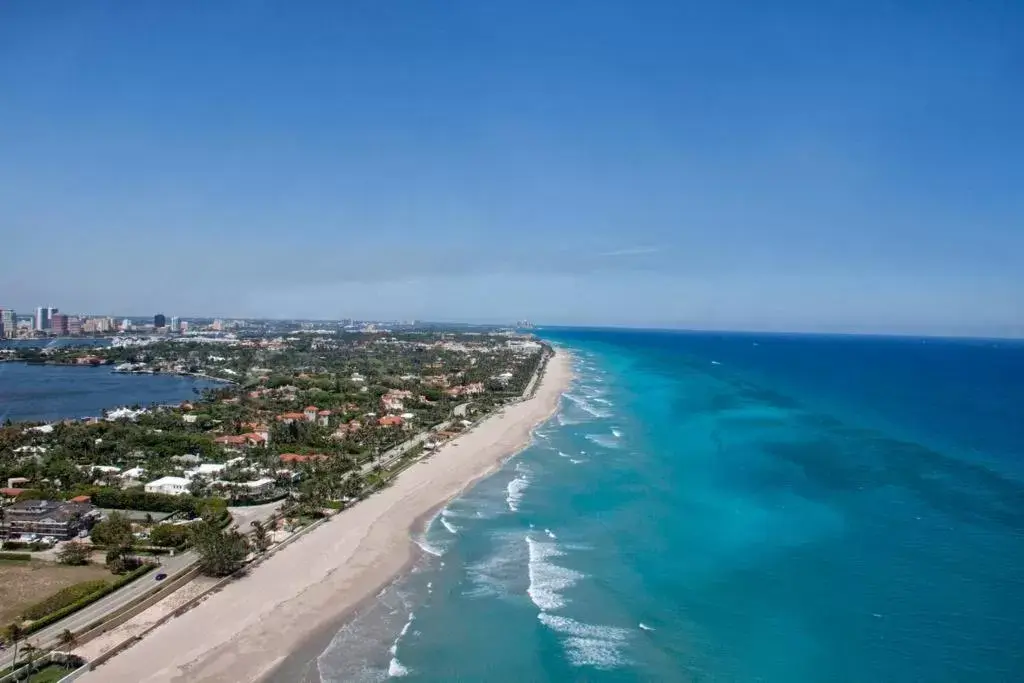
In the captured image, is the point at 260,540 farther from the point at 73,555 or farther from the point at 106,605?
the point at 73,555

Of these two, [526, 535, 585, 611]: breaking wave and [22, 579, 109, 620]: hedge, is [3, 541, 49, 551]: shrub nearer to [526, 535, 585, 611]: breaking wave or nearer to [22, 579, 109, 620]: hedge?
[22, 579, 109, 620]: hedge

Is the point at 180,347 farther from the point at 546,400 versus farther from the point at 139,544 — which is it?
the point at 139,544

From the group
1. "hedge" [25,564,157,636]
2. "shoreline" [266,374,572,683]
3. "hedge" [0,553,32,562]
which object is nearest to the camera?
"shoreline" [266,374,572,683]

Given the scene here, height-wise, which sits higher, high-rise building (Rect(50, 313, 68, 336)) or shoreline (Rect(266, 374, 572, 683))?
high-rise building (Rect(50, 313, 68, 336))

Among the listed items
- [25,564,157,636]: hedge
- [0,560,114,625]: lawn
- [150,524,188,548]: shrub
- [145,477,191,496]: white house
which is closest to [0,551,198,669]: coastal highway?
[25,564,157,636]: hedge

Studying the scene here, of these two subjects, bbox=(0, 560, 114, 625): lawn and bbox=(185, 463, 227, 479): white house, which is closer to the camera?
bbox=(0, 560, 114, 625): lawn

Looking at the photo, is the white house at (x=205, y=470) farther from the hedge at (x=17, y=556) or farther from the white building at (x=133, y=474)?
the hedge at (x=17, y=556)
